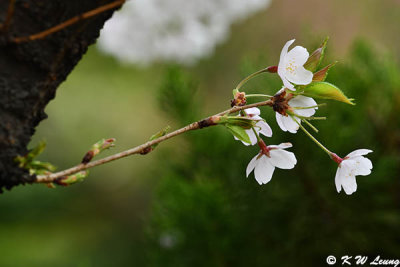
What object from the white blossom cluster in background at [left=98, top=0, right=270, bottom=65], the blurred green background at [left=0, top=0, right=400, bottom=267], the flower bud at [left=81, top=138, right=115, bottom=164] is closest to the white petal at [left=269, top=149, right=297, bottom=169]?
the flower bud at [left=81, top=138, right=115, bottom=164]

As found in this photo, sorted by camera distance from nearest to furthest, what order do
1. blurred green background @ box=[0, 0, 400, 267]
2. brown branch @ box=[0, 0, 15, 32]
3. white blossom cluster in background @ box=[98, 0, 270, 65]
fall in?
brown branch @ box=[0, 0, 15, 32]
blurred green background @ box=[0, 0, 400, 267]
white blossom cluster in background @ box=[98, 0, 270, 65]

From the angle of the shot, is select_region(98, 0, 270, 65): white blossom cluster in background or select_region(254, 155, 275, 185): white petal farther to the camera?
select_region(98, 0, 270, 65): white blossom cluster in background

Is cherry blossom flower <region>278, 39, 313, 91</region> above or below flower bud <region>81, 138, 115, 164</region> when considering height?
below

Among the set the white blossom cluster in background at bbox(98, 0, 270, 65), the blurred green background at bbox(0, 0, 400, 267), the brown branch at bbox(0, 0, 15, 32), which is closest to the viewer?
the brown branch at bbox(0, 0, 15, 32)

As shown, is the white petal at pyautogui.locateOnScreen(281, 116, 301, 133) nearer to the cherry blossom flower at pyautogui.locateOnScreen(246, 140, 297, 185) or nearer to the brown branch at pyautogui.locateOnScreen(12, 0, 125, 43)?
the cherry blossom flower at pyautogui.locateOnScreen(246, 140, 297, 185)

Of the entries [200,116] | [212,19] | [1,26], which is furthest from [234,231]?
[1,26]

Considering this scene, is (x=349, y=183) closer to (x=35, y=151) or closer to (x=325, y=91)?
(x=325, y=91)

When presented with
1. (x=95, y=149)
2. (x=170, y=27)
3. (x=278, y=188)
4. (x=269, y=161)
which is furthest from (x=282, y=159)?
(x=170, y=27)

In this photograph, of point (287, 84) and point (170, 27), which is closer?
point (287, 84)

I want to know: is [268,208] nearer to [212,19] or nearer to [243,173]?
[243,173]
